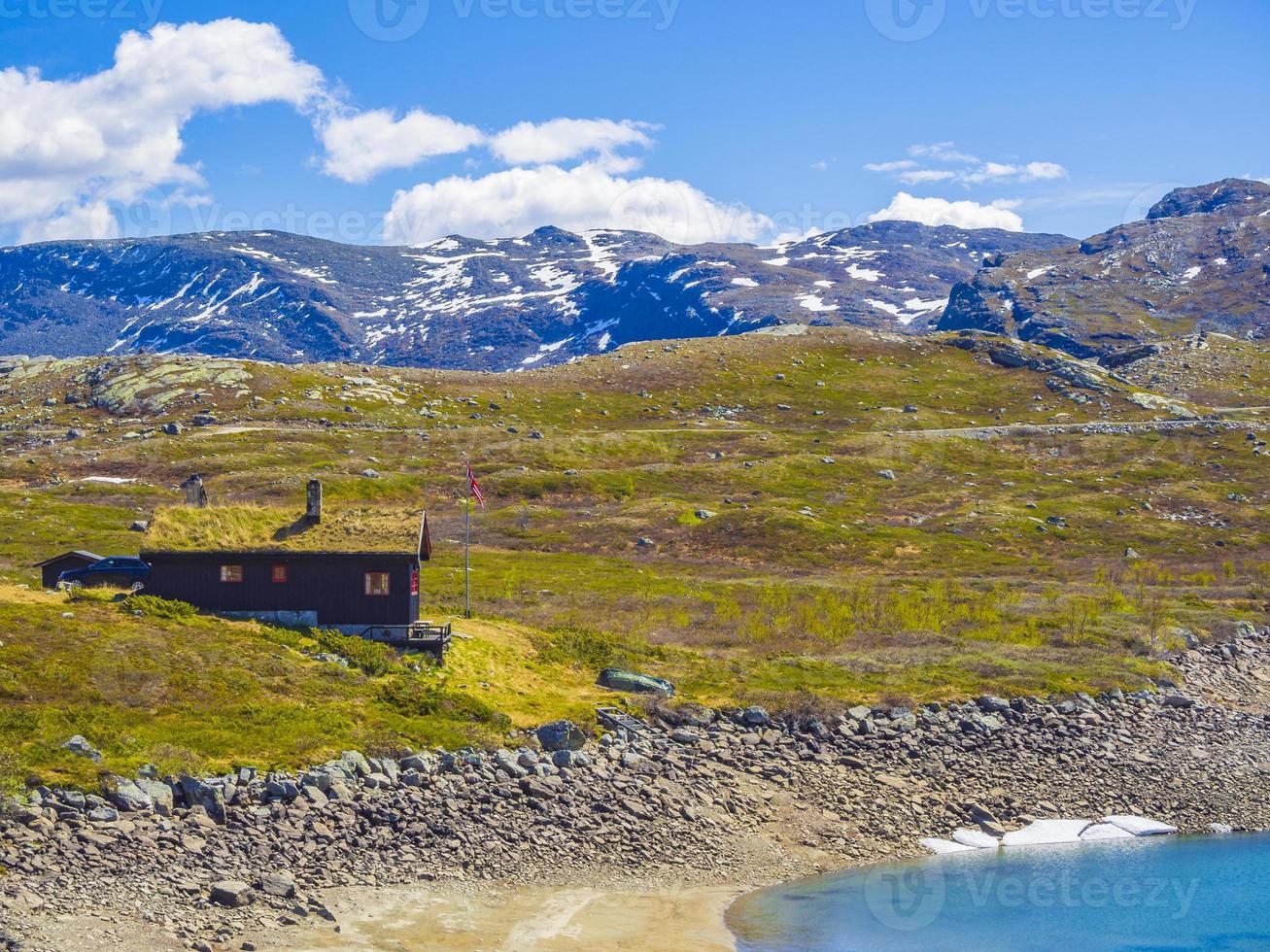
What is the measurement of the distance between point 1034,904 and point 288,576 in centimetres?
3376

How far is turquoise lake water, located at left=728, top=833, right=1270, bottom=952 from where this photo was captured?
36781 mm

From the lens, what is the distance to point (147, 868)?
3262 centimetres

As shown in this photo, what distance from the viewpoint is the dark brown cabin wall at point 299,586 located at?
175 feet

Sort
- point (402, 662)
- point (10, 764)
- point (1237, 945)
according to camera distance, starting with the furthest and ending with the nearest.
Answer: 1. point (402, 662)
2. point (1237, 945)
3. point (10, 764)

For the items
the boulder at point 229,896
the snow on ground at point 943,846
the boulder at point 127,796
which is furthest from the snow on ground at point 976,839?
the boulder at point 127,796

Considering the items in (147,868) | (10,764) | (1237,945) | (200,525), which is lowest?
(1237,945)

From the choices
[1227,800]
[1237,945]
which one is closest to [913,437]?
[1227,800]

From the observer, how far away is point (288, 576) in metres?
53.6

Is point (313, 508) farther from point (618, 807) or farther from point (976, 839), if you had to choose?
point (976, 839)

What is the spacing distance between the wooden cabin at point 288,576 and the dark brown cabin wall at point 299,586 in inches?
1.7

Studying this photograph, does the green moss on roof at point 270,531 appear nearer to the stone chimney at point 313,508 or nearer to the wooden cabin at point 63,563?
the stone chimney at point 313,508

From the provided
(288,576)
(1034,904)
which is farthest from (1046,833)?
(288,576)

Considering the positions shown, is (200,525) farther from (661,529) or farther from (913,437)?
(913,437)

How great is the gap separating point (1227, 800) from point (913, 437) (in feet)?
371
